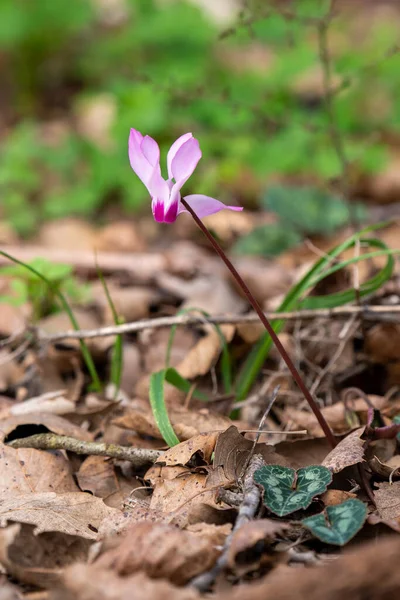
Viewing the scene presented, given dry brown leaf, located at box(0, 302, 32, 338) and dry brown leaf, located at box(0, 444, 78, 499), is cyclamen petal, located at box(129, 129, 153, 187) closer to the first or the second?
dry brown leaf, located at box(0, 444, 78, 499)

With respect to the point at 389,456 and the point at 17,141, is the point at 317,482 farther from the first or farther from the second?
the point at 17,141

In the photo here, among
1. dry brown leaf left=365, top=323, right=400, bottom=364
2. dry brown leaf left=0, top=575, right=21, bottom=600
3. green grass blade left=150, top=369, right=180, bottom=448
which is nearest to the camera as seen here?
dry brown leaf left=0, top=575, right=21, bottom=600

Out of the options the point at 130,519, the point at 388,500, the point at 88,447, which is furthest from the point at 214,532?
the point at 88,447

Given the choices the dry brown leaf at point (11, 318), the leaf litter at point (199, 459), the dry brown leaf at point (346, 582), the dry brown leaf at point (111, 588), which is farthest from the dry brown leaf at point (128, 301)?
the dry brown leaf at point (346, 582)

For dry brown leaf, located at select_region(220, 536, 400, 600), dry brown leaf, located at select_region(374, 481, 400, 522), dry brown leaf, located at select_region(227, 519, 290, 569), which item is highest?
dry brown leaf, located at select_region(220, 536, 400, 600)

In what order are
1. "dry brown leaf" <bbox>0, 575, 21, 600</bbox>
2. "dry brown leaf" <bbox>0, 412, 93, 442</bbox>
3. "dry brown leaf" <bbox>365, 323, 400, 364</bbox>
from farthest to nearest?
"dry brown leaf" <bbox>365, 323, 400, 364</bbox> → "dry brown leaf" <bbox>0, 412, 93, 442</bbox> → "dry brown leaf" <bbox>0, 575, 21, 600</bbox>

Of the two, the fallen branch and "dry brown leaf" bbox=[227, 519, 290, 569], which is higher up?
the fallen branch

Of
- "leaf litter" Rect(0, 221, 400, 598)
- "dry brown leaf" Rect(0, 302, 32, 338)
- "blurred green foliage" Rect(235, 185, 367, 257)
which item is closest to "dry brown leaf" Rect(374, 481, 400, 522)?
"leaf litter" Rect(0, 221, 400, 598)
